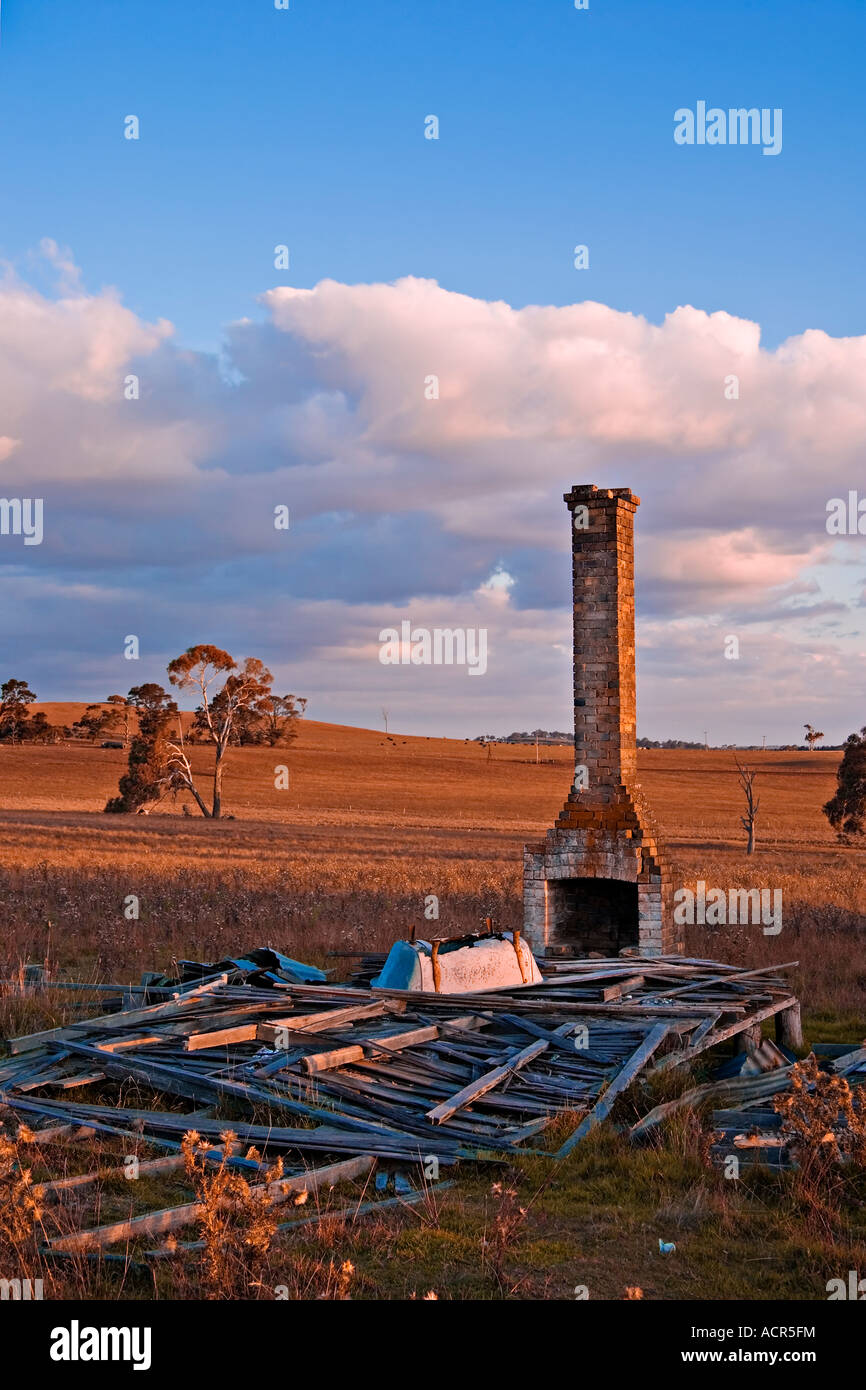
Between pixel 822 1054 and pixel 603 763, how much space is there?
5672mm

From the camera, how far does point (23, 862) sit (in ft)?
94.0

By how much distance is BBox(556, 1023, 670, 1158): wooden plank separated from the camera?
814 cm

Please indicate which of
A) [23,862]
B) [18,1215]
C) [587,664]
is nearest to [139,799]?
[23,862]

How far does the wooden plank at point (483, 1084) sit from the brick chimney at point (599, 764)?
6.38m

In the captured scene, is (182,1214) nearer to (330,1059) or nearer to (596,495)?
(330,1059)

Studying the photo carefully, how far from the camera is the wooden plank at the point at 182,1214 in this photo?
5.88 m

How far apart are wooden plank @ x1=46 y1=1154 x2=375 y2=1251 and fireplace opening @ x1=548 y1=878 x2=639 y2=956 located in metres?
10.0

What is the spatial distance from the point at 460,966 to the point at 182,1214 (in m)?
5.96

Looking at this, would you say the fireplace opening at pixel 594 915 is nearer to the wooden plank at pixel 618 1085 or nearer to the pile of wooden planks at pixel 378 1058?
the pile of wooden planks at pixel 378 1058

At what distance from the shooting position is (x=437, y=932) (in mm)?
18125

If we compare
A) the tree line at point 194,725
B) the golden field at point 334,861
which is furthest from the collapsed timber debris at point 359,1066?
the tree line at point 194,725

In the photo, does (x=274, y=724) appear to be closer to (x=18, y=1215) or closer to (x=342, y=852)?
(x=342, y=852)

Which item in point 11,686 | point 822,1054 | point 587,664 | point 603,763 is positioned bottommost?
point 822,1054
